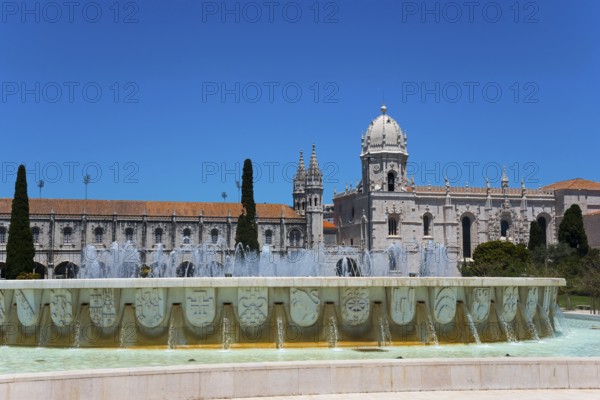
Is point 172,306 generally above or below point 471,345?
above

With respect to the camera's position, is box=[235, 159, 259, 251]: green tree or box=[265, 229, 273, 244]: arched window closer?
box=[235, 159, 259, 251]: green tree

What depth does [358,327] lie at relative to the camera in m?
14.3

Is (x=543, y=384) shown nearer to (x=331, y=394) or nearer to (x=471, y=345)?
(x=331, y=394)

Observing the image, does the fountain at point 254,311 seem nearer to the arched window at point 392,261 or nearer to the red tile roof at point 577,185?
the arched window at point 392,261

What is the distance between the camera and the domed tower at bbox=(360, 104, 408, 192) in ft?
236

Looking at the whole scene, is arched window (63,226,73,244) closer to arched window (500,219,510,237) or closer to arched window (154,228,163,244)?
arched window (154,228,163,244)

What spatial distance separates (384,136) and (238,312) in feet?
196

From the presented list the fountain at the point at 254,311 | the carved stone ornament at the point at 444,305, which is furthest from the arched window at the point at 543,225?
the carved stone ornament at the point at 444,305

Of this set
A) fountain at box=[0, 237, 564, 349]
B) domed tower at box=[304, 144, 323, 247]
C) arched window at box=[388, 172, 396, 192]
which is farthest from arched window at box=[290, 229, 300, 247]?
fountain at box=[0, 237, 564, 349]

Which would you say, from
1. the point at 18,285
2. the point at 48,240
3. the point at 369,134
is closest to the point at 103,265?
the point at 48,240

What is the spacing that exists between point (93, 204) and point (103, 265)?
942cm

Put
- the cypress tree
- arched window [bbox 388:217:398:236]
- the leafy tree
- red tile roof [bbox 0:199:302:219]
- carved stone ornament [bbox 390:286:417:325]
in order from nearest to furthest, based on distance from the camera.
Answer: carved stone ornament [bbox 390:286:417:325] → the leafy tree → the cypress tree → red tile roof [bbox 0:199:302:219] → arched window [bbox 388:217:398:236]

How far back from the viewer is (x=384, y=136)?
72438 mm

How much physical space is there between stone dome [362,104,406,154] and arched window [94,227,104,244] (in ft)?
90.2
